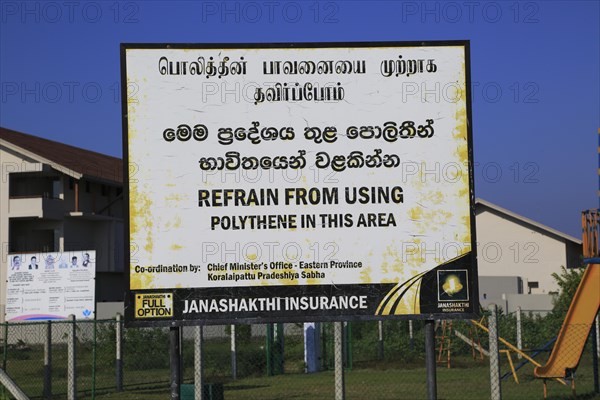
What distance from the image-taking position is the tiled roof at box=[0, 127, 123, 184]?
45.8 m

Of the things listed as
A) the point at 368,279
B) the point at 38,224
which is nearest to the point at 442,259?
the point at 368,279

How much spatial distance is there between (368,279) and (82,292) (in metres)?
13.5

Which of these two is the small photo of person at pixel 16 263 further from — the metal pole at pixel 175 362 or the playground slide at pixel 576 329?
the metal pole at pixel 175 362

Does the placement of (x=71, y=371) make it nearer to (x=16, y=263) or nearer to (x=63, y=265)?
(x=63, y=265)

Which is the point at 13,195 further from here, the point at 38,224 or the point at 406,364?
the point at 406,364

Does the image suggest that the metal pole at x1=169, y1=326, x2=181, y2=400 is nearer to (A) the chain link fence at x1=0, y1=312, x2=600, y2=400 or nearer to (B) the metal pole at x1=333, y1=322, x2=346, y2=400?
(B) the metal pole at x1=333, y1=322, x2=346, y2=400

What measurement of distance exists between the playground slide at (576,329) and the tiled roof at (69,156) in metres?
31.6

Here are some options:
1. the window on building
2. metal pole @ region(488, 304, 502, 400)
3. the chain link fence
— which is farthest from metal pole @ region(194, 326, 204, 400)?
the window on building

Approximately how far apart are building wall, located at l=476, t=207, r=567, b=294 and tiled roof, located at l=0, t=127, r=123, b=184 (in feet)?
68.1

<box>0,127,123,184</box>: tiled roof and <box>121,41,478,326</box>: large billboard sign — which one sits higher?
<box>0,127,123,184</box>: tiled roof

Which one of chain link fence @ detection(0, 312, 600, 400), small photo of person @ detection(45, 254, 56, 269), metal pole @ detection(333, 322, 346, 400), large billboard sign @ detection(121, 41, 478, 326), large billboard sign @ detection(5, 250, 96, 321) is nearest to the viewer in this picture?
large billboard sign @ detection(121, 41, 478, 326)

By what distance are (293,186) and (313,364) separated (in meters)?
15.2

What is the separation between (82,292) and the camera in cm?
2231

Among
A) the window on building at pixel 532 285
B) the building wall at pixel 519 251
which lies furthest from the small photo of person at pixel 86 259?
the window on building at pixel 532 285
